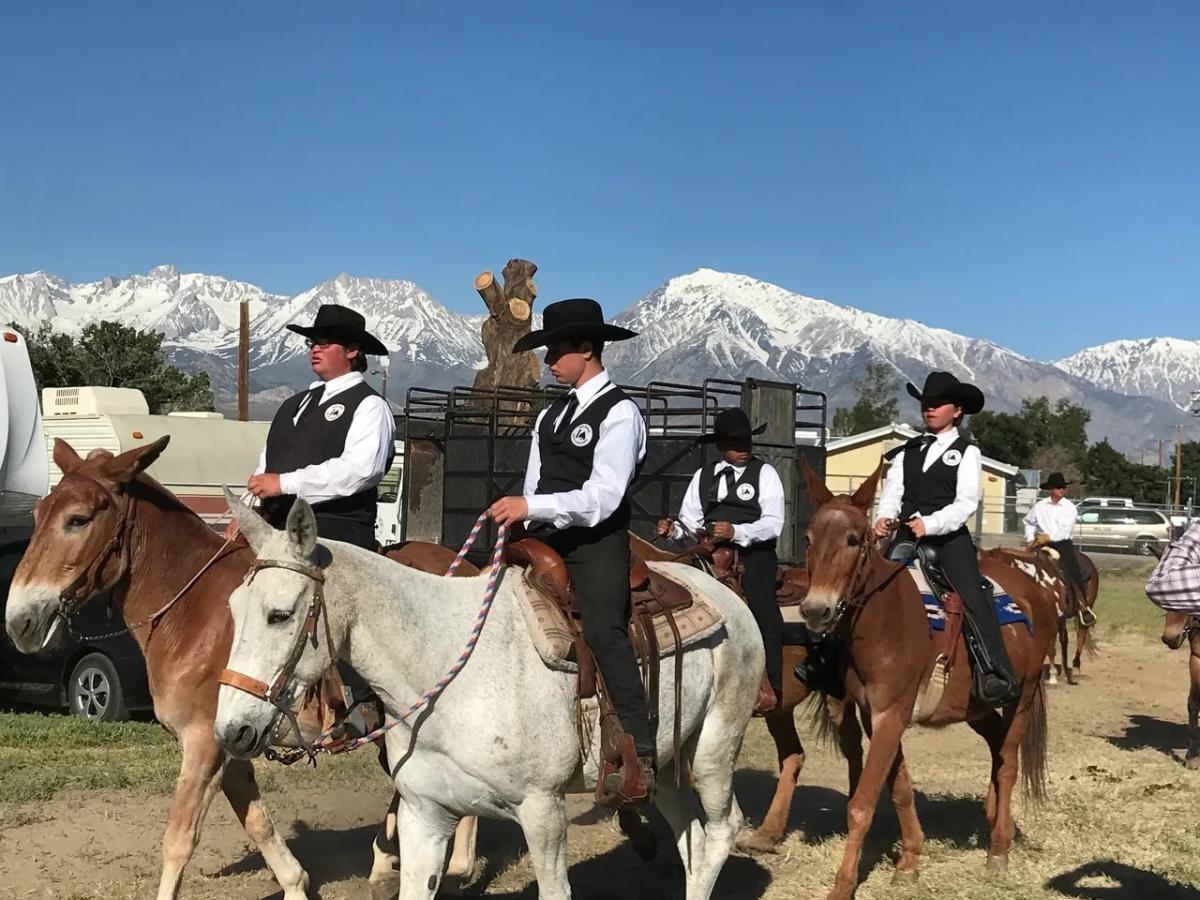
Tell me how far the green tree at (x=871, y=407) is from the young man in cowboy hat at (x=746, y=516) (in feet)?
259

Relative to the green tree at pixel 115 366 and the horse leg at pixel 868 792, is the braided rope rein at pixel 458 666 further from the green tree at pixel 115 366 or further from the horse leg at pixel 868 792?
the green tree at pixel 115 366

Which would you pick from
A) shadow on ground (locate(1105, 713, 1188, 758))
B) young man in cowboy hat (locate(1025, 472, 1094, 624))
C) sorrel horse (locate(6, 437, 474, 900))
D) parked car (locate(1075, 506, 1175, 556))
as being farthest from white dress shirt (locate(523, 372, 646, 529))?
parked car (locate(1075, 506, 1175, 556))

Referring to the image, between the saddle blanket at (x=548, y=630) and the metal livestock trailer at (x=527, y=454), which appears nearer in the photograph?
the saddle blanket at (x=548, y=630)

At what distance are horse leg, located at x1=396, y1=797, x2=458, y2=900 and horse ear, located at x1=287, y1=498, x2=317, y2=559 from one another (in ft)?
3.64

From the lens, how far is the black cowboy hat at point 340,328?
19.0ft

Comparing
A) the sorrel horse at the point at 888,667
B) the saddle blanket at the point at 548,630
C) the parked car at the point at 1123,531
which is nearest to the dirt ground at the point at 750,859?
the sorrel horse at the point at 888,667

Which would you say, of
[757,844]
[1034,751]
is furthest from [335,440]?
[1034,751]

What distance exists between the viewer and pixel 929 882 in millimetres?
6812

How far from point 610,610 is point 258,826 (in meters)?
2.24

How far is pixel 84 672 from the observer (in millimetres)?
10633

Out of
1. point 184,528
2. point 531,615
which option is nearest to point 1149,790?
point 531,615

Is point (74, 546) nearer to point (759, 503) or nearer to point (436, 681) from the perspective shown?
point (436, 681)

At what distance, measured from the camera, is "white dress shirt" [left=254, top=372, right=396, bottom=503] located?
5.41m

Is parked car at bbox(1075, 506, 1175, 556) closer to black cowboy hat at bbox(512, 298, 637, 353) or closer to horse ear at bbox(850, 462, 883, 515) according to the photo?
horse ear at bbox(850, 462, 883, 515)
